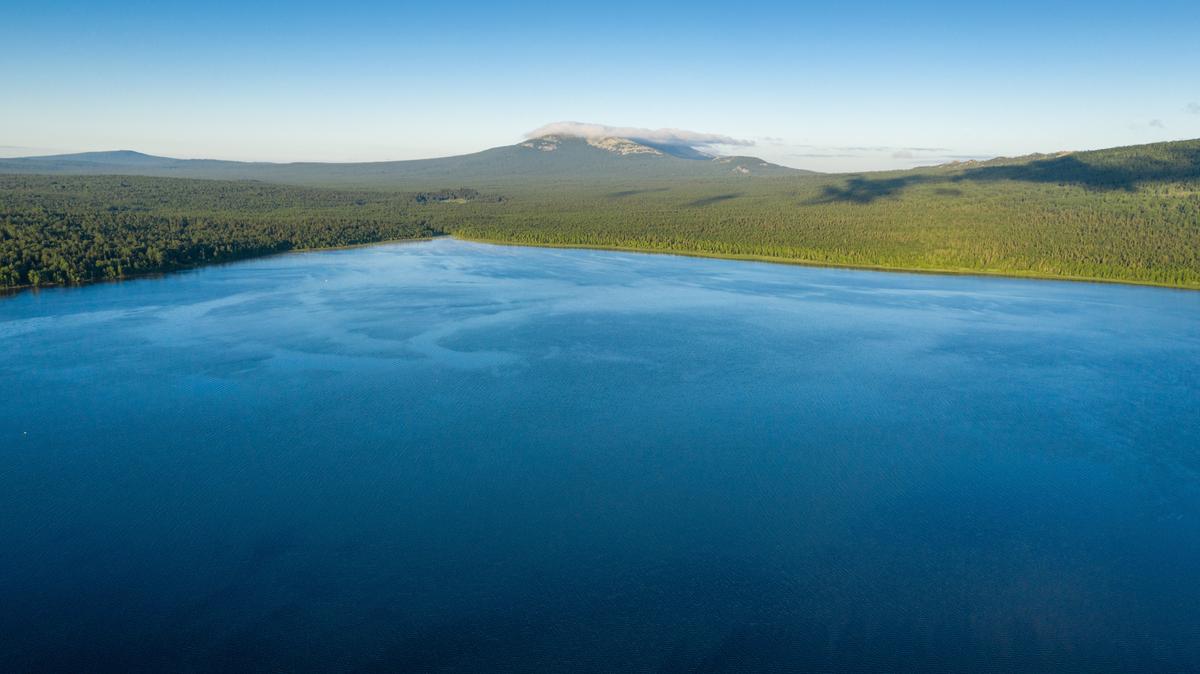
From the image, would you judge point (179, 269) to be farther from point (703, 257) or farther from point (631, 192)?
point (631, 192)

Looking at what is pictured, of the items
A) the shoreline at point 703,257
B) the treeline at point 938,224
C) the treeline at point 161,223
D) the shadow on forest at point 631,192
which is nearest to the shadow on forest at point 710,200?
the treeline at point 938,224

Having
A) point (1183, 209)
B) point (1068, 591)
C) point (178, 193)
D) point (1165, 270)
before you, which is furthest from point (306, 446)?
point (178, 193)

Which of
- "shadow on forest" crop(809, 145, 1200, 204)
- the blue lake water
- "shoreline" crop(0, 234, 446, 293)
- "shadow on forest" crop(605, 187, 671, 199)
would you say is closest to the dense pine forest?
"shadow on forest" crop(809, 145, 1200, 204)

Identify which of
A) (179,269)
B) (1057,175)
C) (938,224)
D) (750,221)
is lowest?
(179,269)

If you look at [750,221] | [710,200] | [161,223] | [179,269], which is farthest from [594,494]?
[710,200]

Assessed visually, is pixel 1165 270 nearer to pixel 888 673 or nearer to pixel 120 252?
pixel 888 673

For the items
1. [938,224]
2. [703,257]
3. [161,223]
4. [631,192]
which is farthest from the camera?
[631,192]

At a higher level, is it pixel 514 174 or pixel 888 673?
pixel 514 174
